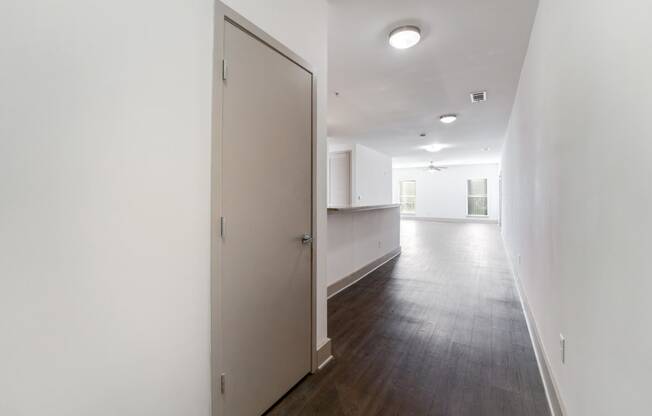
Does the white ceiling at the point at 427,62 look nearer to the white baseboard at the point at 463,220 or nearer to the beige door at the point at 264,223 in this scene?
the beige door at the point at 264,223

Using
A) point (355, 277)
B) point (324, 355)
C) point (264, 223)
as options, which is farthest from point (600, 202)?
point (355, 277)

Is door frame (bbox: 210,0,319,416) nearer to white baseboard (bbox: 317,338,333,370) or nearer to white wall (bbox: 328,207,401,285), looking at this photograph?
white baseboard (bbox: 317,338,333,370)

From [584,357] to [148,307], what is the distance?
186 centimetres

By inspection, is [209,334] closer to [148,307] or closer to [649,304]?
[148,307]

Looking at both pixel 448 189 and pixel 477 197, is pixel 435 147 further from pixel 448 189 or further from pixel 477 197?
pixel 477 197

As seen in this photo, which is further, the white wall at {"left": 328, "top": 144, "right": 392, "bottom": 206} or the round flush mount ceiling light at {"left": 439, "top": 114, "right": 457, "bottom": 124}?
the white wall at {"left": 328, "top": 144, "right": 392, "bottom": 206}

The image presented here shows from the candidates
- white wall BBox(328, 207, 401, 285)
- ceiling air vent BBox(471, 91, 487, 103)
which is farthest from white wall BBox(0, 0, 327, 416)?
ceiling air vent BBox(471, 91, 487, 103)

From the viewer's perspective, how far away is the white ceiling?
2.39m

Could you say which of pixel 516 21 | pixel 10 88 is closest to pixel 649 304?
pixel 10 88

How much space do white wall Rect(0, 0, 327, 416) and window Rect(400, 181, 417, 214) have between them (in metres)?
14.5

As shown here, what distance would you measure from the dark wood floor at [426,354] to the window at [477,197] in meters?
10.1

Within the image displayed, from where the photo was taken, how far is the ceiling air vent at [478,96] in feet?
13.8

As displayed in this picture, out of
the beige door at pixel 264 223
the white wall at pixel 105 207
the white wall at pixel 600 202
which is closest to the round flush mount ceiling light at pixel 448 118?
the white wall at pixel 600 202

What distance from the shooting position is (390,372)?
215 centimetres
